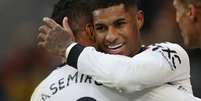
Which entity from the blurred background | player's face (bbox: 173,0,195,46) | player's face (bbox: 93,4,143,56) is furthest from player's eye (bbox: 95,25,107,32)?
the blurred background

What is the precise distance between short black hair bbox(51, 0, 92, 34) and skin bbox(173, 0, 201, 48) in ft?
1.27

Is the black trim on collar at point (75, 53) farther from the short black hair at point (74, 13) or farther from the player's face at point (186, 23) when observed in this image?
the player's face at point (186, 23)

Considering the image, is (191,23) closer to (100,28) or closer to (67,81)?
(100,28)

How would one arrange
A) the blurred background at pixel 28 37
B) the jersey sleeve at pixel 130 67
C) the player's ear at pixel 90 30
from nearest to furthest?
the jersey sleeve at pixel 130 67 → the player's ear at pixel 90 30 → the blurred background at pixel 28 37

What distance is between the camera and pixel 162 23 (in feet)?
15.9

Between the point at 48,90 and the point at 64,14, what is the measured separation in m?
0.33

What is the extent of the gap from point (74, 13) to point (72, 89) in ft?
1.10

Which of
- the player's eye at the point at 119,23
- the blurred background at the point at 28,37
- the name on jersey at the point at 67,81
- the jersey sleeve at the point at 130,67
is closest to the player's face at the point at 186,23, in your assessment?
the jersey sleeve at the point at 130,67

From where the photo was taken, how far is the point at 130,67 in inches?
98.8

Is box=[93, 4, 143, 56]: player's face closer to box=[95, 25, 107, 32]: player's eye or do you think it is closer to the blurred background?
box=[95, 25, 107, 32]: player's eye

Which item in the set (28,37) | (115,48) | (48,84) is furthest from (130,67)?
(28,37)

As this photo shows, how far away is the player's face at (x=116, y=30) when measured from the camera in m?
2.62

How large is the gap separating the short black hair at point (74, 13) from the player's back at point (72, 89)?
0.58ft

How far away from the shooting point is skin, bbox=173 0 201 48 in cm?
270
